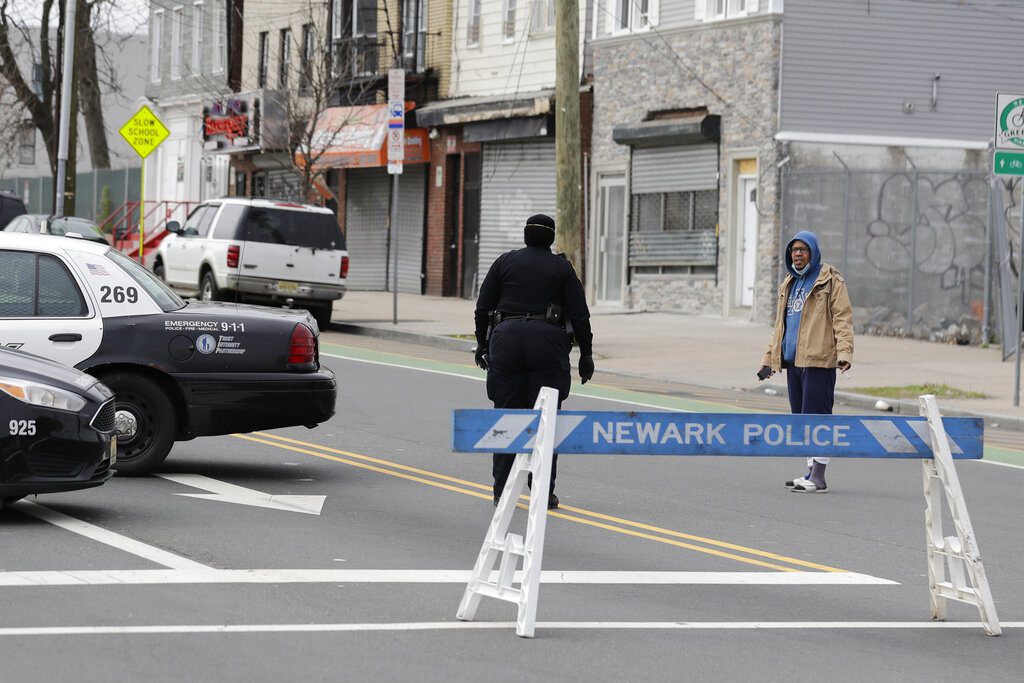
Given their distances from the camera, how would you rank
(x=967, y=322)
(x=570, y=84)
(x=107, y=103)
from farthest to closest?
(x=107, y=103) < (x=967, y=322) < (x=570, y=84)

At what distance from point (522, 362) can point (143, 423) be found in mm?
2740

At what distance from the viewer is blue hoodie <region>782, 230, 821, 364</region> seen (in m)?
11.6

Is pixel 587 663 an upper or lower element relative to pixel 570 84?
lower

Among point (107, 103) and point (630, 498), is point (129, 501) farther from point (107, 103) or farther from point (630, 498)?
point (107, 103)

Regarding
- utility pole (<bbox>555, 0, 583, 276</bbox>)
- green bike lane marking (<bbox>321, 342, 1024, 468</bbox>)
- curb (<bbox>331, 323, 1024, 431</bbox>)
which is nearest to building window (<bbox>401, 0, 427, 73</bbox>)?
curb (<bbox>331, 323, 1024, 431</bbox>)

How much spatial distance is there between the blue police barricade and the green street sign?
10.1 m

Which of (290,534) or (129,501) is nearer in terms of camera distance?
(290,534)

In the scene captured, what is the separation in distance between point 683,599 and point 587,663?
145cm

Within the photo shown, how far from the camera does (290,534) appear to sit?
8953mm

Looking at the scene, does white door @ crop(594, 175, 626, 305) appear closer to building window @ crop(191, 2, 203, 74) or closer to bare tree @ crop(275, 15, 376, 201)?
bare tree @ crop(275, 15, 376, 201)

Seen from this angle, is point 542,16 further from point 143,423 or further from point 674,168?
point 143,423

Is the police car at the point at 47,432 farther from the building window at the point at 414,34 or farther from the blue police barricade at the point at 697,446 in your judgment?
the building window at the point at 414,34

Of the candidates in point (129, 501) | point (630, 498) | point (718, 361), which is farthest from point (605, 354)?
point (129, 501)

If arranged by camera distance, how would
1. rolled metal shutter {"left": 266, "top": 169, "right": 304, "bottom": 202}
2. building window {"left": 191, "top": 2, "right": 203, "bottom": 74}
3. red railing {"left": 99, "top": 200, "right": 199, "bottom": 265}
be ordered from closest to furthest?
red railing {"left": 99, "top": 200, "right": 199, "bottom": 265} → rolled metal shutter {"left": 266, "top": 169, "right": 304, "bottom": 202} → building window {"left": 191, "top": 2, "right": 203, "bottom": 74}
